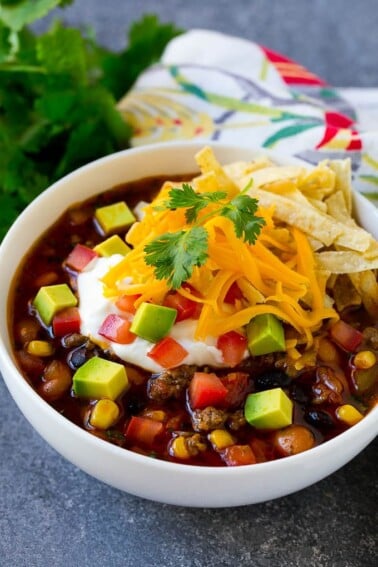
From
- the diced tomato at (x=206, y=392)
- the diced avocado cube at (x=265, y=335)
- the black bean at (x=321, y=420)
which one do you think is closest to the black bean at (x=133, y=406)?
the diced tomato at (x=206, y=392)

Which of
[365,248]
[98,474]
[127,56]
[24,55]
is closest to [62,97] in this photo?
[24,55]

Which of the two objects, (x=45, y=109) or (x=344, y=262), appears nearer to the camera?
(x=344, y=262)

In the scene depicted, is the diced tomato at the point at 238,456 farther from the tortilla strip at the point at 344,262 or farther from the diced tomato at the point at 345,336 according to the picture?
the tortilla strip at the point at 344,262

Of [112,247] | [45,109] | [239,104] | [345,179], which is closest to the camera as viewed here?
[112,247]

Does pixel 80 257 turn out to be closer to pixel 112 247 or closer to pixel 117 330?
pixel 112 247

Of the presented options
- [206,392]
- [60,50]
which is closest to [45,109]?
[60,50]

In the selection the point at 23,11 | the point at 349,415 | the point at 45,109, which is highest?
the point at 23,11
